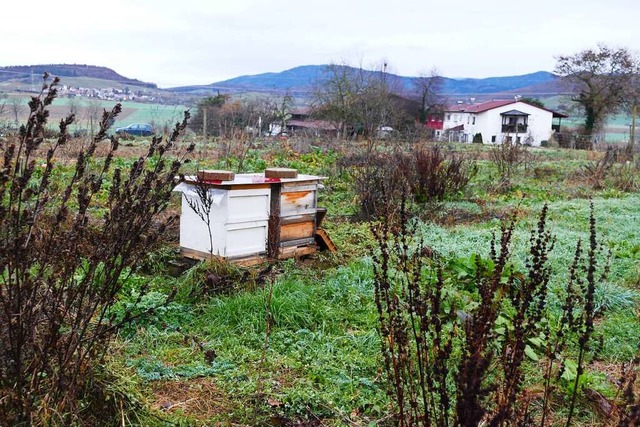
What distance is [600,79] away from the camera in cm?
4597

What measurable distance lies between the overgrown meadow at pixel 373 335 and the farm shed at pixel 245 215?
0.28 m

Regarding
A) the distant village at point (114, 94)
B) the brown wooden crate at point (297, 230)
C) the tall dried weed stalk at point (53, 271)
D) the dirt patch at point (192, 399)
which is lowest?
the dirt patch at point (192, 399)

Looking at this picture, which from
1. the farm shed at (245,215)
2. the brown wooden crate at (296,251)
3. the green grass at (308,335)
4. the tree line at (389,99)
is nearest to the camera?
the green grass at (308,335)

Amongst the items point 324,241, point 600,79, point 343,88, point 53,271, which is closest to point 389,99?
point 343,88

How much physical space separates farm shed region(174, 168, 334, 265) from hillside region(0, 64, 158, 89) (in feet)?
46.0

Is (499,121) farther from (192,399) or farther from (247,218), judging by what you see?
(192,399)

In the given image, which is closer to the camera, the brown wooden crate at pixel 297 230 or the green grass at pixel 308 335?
the green grass at pixel 308 335

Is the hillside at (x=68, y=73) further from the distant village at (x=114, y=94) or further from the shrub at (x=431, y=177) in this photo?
the shrub at (x=431, y=177)

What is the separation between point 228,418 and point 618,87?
48.3 meters

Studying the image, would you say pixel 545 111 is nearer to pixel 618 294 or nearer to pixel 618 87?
pixel 618 87

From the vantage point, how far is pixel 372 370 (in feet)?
13.4

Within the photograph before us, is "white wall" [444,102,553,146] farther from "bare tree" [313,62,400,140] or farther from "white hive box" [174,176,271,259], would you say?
"white hive box" [174,176,271,259]

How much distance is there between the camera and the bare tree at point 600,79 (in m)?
44.9

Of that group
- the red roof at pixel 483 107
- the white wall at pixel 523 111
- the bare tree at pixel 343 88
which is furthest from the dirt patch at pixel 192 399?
the red roof at pixel 483 107
